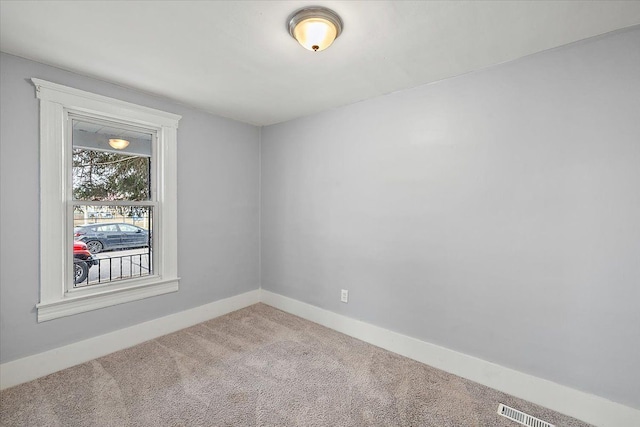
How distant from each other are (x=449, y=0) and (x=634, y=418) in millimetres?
2550

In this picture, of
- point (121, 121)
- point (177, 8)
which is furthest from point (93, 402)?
point (177, 8)

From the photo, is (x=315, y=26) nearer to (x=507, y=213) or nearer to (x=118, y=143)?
(x=507, y=213)

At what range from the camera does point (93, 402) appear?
73.7 inches

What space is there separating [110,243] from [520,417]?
3471 mm

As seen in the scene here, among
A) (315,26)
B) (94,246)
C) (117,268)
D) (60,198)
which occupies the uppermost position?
(315,26)

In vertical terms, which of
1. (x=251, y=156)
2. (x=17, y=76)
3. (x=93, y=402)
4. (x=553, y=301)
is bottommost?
(x=93, y=402)

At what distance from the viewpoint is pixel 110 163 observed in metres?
2.57

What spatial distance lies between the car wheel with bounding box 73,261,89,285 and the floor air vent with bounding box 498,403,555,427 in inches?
131

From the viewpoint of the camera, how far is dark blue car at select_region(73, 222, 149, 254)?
2461mm

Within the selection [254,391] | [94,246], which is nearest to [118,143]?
[94,246]

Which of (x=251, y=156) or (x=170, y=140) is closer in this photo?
(x=170, y=140)

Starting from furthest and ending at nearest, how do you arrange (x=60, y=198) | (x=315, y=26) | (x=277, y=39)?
(x=60, y=198), (x=277, y=39), (x=315, y=26)

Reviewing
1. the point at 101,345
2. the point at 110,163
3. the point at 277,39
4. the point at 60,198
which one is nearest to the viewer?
the point at 277,39

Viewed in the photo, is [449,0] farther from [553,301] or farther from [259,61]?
[553,301]
